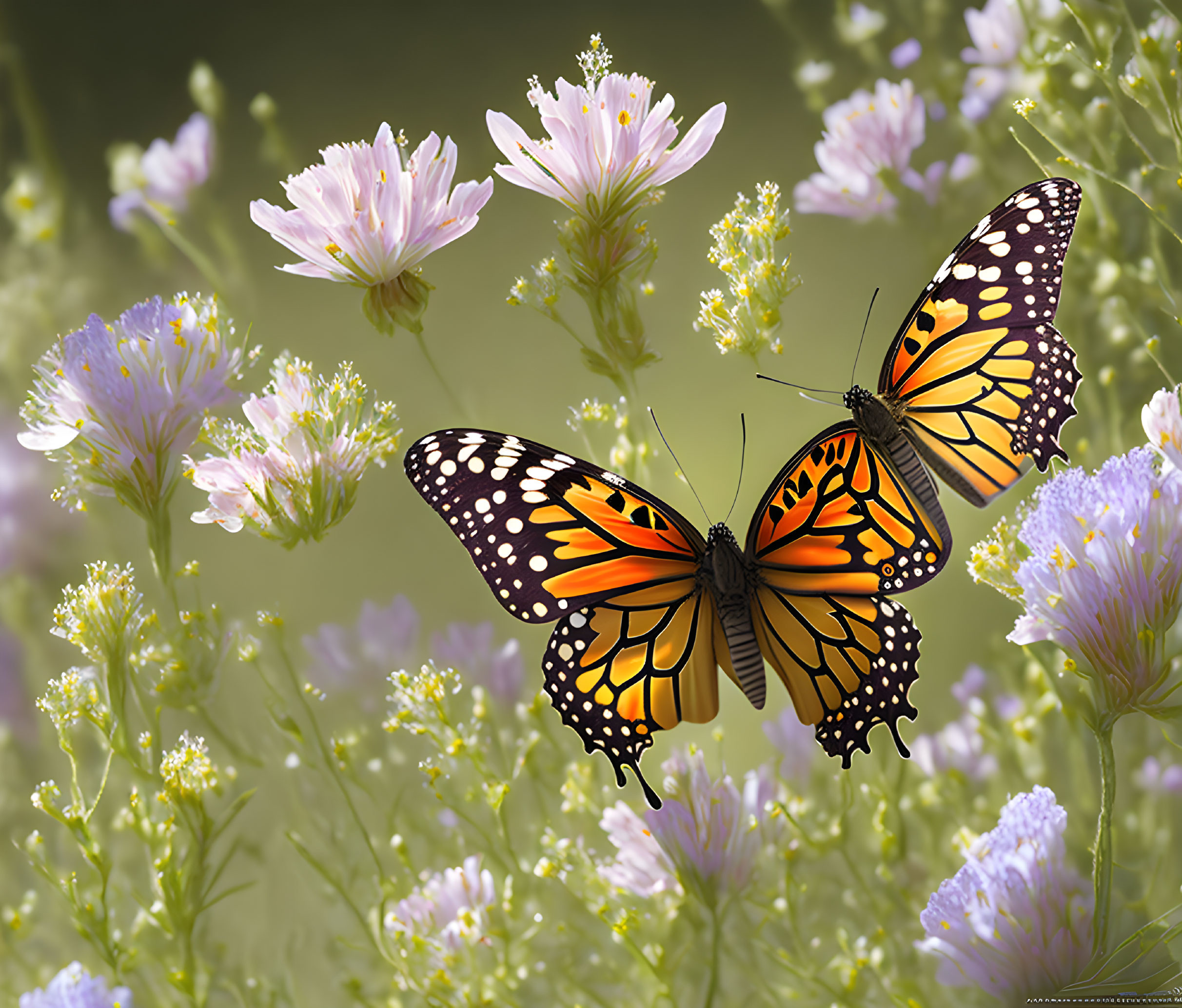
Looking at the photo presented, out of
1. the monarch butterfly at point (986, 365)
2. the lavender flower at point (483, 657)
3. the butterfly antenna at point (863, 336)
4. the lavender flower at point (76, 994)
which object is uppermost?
the butterfly antenna at point (863, 336)

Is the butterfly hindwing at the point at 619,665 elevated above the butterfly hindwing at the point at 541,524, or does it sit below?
below

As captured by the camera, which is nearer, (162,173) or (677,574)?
(677,574)

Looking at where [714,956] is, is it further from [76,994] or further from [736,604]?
[76,994]

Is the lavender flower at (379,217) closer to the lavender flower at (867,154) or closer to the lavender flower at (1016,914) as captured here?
the lavender flower at (867,154)

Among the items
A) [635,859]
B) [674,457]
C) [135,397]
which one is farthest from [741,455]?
[135,397]

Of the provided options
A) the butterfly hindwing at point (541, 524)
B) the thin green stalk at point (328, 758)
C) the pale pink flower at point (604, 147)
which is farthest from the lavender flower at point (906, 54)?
the thin green stalk at point (328, 758)

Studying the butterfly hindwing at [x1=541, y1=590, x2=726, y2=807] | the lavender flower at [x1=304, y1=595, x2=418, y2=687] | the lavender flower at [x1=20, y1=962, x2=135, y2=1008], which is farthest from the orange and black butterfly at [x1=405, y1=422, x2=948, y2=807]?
the lavender flower at [x1=20, y1=962, x2=135, y2=1008]

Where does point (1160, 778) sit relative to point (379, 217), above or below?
below
